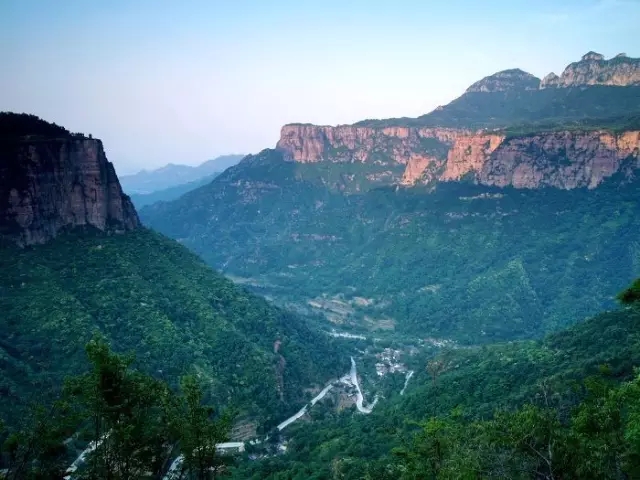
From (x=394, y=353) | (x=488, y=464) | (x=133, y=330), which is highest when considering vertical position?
(x=488, y=464)

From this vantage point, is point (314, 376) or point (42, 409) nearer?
point (42, 409)

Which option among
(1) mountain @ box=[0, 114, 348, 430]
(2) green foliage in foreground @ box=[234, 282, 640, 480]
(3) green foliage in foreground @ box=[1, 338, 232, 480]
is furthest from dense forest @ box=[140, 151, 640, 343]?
(3) green foliage in foreground @ box=[1, 338, 232, 480]

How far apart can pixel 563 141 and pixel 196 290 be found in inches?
5565

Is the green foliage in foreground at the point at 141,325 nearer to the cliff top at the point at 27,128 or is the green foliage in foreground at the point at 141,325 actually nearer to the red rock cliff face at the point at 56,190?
the red rock cliff face at the point at 56,190

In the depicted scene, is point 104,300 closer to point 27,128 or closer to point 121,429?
point 27,128

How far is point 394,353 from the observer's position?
5374 inches

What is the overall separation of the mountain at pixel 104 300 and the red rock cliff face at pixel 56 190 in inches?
7.4

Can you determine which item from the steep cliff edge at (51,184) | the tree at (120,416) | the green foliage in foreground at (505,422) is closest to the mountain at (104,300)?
the steep cliff edge at (51,184)

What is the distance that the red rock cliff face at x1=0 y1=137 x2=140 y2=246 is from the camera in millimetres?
92188

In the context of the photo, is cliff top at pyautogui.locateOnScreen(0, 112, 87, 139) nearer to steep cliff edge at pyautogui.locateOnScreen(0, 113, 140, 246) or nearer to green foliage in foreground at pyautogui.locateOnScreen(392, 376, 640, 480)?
steep cliff edge at pyautogui.locateOnScreen(0, 113, 140, 246)

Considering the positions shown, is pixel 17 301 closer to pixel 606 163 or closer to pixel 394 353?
pixel 394 353

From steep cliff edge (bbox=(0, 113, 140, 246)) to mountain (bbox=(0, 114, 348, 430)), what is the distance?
0.19m

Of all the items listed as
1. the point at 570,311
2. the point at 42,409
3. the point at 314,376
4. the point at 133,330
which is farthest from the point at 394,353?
the point at 42,409

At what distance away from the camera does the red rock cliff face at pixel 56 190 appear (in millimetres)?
92188
